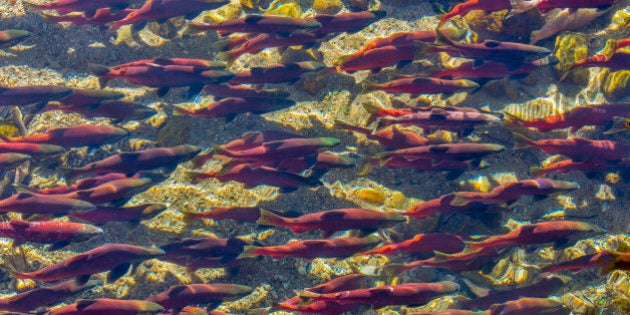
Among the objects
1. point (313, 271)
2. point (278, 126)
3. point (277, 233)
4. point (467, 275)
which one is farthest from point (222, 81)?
point (467, 275)

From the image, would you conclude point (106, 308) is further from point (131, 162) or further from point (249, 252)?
point (131, 162)

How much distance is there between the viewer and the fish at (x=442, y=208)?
563 centimetres

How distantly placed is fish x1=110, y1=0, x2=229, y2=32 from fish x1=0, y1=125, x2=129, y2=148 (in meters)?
1.82

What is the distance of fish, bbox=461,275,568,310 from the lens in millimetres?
5359

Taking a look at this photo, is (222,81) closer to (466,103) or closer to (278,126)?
(278,126)

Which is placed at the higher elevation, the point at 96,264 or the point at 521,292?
the point at 96,264

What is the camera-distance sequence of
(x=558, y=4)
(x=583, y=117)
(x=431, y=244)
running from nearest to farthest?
(x=431, y=244) → (x=583, y=117) → (x=558, y=4)

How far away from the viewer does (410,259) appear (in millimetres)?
5957

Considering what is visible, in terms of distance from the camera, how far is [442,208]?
570 cm

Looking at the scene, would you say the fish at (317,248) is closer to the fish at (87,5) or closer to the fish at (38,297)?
the fish at (38,297)

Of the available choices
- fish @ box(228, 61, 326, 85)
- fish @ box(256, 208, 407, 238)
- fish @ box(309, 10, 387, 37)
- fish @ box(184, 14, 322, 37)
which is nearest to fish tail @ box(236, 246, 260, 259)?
fish @ box(256, 208, 407, 238)

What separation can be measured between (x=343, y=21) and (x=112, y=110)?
10.9 ft

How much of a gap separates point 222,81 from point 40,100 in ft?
7.91

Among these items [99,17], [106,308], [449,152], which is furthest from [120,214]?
[449,152]
